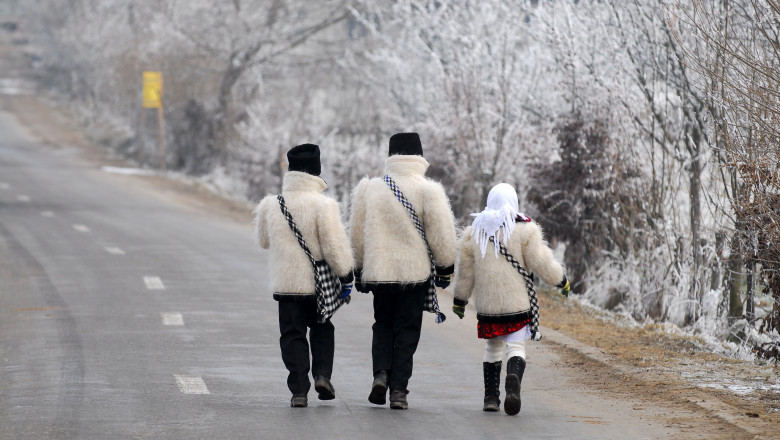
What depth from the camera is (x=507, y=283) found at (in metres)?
8.08

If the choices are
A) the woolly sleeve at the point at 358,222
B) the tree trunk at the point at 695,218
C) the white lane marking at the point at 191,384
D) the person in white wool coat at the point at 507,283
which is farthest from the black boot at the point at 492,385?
the tree trunk at the point at 695,218

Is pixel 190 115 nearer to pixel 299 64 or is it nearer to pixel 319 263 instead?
pixel 299 64

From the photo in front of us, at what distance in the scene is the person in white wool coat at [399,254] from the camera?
26.3 feet

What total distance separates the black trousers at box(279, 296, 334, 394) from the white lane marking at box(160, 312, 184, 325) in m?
5.16

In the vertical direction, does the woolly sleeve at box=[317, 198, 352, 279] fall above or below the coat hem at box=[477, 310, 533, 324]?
above

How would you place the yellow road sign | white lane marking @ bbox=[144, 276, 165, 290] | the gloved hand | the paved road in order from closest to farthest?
the paved road < the gloved hand < white lane marking @ bbox=[144, 276, 165, 290] < the yellow road sign

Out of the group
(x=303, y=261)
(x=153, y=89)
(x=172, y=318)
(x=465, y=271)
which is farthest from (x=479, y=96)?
(x=153, y=89)

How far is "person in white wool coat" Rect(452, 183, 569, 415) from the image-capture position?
8016mm

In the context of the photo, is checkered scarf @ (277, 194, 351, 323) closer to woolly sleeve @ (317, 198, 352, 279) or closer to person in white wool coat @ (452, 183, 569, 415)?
woolly sleeve @ (317, 198, 352, 279)

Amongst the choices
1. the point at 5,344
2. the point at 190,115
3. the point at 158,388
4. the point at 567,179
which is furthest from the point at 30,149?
the point at 158,388

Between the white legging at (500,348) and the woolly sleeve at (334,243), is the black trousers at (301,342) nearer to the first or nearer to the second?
the woolly sleeve at (334,243)

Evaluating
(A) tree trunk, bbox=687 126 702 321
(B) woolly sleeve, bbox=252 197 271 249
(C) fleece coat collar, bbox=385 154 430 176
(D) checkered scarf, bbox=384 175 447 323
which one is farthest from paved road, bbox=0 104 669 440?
(A) tree trunk, bbox=687 126 702 321

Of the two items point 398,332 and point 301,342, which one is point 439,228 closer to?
point 398,332

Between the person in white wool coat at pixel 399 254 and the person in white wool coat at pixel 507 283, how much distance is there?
0.77 feet
